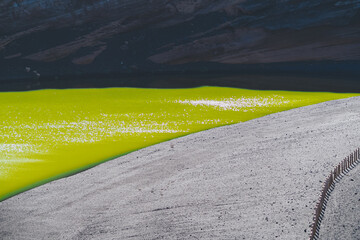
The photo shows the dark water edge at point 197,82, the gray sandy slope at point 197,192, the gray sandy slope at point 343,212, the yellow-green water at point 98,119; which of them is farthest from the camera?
the dark water edge at point 197,82

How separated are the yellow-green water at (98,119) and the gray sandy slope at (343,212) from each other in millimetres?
7868

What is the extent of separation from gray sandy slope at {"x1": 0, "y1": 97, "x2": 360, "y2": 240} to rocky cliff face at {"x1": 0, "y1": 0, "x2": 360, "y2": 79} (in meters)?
21.3

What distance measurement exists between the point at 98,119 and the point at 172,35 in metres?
20.4

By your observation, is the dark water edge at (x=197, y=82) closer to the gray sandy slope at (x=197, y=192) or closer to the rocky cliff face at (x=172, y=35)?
the rocky cliff face at (x=172, y=35)

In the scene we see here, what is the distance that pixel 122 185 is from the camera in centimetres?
1317

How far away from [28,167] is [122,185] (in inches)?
145

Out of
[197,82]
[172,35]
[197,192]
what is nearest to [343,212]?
[197,192]

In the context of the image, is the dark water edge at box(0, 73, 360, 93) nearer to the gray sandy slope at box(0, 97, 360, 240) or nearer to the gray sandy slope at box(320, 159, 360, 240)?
the gray sandy slope at box(0, 97, 360, 240)

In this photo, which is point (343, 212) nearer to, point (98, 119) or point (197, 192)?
point (197, 192)

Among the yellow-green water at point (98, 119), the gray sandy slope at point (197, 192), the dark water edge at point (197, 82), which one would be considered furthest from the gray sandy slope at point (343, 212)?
the dark water edge at point (197, 82)

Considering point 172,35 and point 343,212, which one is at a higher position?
point 343,212

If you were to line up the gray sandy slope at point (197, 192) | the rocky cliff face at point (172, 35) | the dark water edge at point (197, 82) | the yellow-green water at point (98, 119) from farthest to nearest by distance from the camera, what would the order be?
the rocky cliff face at point (172, 35) < the dark water edge at point (197, 82) < the yellow-green water at point (98, 119) < the gray sandy slope at point (197, 192)

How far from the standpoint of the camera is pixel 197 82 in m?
31.3

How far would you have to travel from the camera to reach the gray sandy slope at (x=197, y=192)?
34.0 ft
